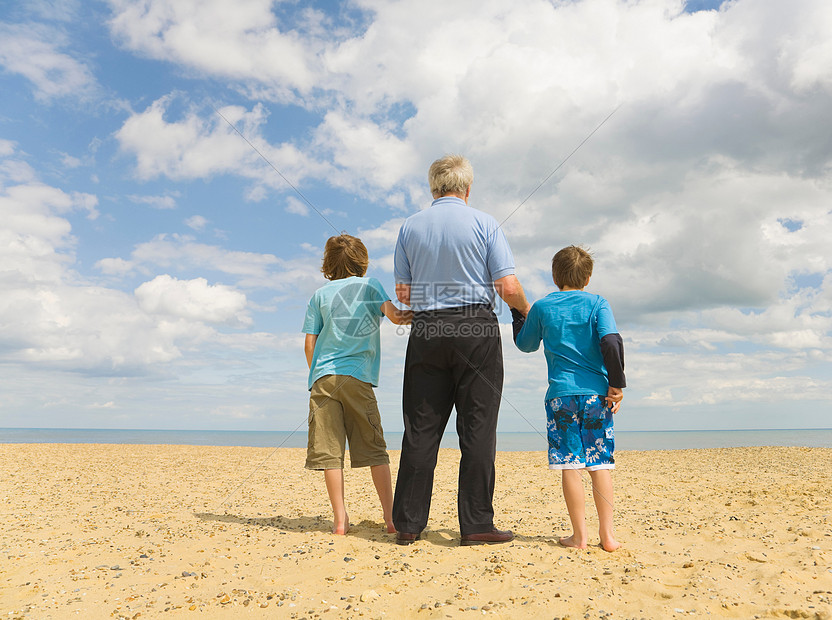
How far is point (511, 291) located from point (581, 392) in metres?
0.79

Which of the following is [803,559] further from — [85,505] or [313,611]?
[85,505]

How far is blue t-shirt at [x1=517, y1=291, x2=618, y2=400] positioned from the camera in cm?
346

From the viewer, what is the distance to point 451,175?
147 inches

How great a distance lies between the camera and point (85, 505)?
18.5ft

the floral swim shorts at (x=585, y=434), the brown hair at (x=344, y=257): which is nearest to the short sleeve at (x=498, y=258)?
the floral swim shorts at (x=585, y=434)


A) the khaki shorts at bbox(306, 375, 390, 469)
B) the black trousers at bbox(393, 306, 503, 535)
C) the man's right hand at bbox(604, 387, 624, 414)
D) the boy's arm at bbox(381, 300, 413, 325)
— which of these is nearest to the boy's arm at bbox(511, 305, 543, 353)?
the black trousers at bbox(393, 306, 503, 535)

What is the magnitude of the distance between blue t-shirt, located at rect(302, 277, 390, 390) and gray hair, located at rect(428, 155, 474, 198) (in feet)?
2.81

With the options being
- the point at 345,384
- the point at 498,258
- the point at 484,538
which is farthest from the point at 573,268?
the point at 484,538

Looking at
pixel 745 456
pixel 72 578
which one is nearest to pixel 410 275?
pixel 72 578

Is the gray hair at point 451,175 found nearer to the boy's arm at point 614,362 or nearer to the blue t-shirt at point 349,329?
the blue t-shirt at point 349,329

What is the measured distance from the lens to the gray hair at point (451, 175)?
375cm

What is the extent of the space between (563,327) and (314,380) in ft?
6.05

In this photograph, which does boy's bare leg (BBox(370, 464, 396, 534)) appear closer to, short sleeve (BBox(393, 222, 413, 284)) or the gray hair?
short sleeve (BBox(393, 222, 413, 284))

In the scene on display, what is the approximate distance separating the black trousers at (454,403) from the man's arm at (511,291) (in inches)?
6.1
